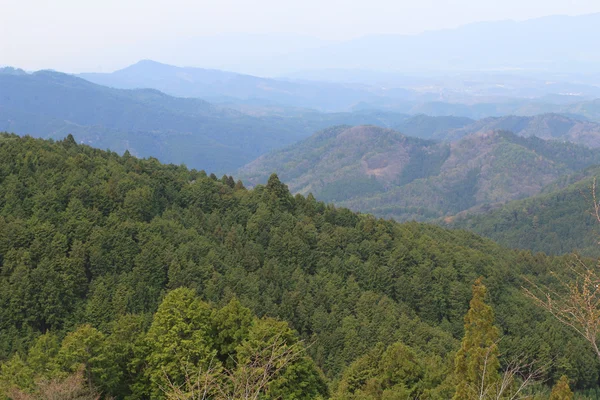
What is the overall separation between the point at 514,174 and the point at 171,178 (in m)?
171

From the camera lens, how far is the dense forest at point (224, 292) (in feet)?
65.6

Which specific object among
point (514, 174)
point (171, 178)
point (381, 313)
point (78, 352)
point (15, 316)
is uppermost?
point (171, 178)

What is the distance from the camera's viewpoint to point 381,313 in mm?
33156

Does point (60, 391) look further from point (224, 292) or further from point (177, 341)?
point (224, 292)

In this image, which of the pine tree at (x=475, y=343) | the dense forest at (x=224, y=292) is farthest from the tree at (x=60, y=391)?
the pine tree at (x=475, y=343)

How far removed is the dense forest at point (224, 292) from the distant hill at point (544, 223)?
69.2m

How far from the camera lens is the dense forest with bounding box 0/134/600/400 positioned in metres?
20.0

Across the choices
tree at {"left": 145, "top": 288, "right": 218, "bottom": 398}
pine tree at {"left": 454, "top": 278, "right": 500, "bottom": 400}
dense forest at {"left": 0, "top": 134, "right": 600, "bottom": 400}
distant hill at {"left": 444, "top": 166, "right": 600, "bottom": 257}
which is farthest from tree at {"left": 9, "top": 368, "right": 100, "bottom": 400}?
distant hill at {"left": 444, "top": 166, "right": 600, "bottom": 257}

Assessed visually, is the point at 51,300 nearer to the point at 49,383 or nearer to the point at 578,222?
the point at 49,383

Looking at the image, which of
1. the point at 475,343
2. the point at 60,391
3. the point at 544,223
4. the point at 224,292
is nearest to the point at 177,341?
the point at 60,391

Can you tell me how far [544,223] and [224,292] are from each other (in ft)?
346

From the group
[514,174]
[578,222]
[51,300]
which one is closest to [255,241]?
[51,300]

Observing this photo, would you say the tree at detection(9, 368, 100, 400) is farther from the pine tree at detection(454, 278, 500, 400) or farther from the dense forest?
the pine tree at detection(454, 278, 500, 400)

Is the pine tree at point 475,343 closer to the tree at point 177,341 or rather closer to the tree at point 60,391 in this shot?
the tree at point 177,341
